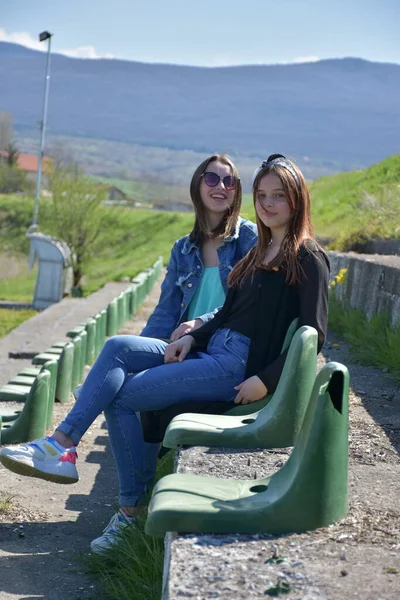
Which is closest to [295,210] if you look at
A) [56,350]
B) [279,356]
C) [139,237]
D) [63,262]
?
[279,356]

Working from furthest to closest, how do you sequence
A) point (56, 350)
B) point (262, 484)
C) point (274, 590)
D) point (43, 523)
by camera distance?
point (56, 350)
point (43, 523)
point (262, 484)
point (274, 590)

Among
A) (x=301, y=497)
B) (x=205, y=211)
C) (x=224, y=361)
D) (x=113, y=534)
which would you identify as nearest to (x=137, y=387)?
(x=224, y=361)

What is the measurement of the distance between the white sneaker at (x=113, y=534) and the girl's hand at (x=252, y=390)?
2.57 feet

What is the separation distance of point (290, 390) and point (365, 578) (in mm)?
1173

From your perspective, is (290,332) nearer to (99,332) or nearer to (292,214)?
(292,214)

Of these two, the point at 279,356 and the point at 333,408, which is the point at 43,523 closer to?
the point at 279,356

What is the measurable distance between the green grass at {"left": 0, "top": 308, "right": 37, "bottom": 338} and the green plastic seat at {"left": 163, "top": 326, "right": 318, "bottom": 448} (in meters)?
19.7

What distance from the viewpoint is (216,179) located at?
553 centimetres

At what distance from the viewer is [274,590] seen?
2.79 m

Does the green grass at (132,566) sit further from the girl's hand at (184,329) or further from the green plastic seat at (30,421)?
the green plastic seat at (30,421)

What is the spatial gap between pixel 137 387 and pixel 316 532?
1494mm

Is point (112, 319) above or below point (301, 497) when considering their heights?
below

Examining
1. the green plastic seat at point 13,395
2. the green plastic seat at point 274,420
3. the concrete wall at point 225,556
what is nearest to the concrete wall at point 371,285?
the green plastic seat at point 13,395

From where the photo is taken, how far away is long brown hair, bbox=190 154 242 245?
18.2ft
